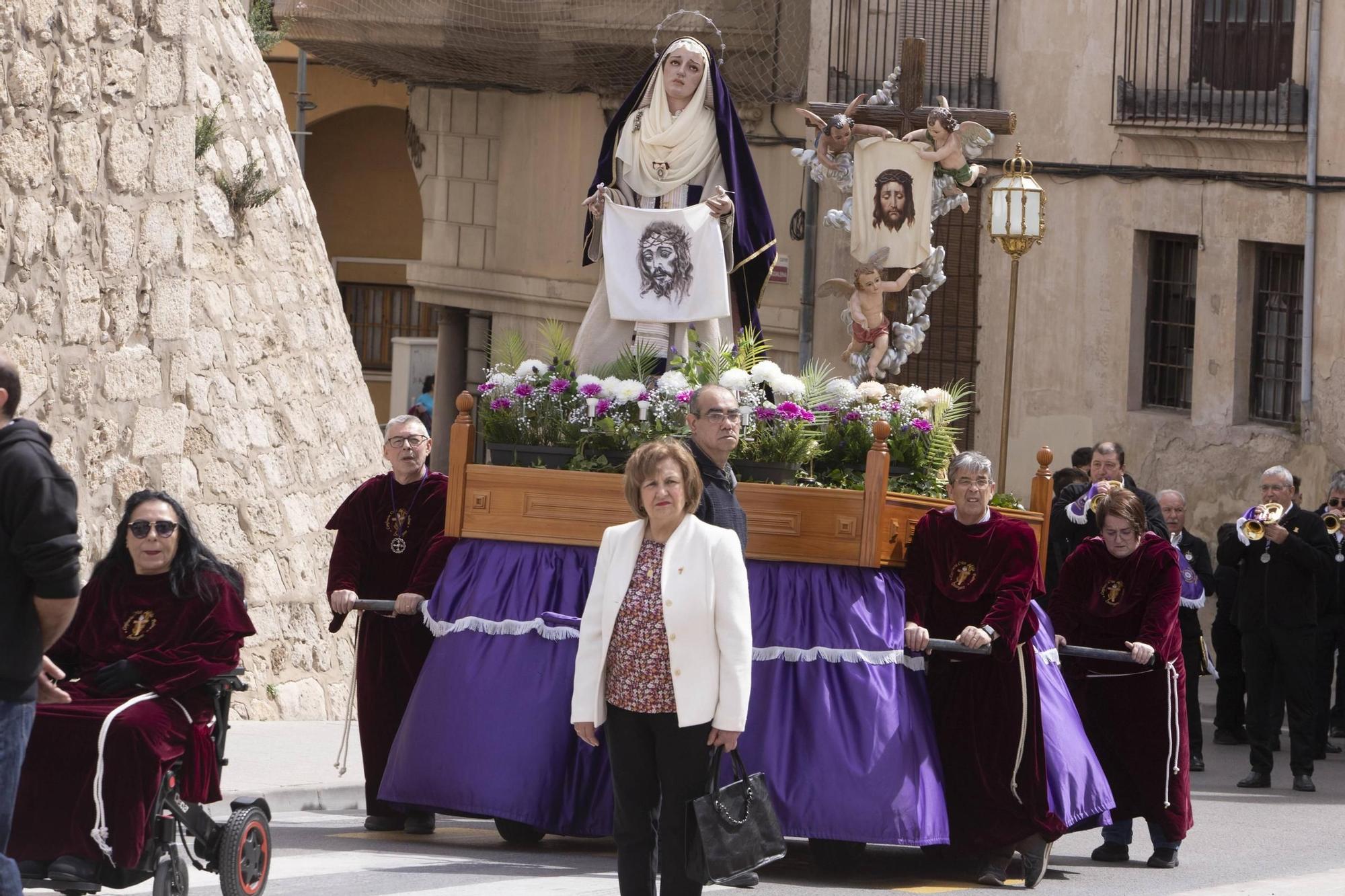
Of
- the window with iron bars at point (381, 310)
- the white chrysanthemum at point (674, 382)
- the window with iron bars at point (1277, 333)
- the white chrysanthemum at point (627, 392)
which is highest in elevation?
the window with iron bars at point (381, 310)

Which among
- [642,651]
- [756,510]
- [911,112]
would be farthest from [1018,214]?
[642,651]

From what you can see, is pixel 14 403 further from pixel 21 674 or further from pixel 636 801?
pixel 636 801

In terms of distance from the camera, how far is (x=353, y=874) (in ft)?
28.8

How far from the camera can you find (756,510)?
9297 mm

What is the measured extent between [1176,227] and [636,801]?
46.0 ft

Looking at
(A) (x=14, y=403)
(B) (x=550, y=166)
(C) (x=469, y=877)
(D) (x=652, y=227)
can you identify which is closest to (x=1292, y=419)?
(B) (x=550, y=166)

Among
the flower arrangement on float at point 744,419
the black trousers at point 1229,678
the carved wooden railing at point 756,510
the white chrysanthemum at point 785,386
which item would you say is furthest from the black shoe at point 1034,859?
the black trousers at point 1229,678

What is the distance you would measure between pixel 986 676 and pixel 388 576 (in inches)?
107

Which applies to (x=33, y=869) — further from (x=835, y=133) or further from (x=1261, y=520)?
(x=1261, y=520)

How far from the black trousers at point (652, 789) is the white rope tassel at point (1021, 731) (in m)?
2.24

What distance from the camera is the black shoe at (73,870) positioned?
7.47 metres

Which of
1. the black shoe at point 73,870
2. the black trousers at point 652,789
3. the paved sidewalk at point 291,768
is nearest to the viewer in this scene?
the black trousers at point 652,789

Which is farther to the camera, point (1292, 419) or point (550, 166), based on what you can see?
point (550, 166)

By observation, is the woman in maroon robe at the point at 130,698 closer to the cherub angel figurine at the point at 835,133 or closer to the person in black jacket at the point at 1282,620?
the cherub angel figurine at the point at 835,133
